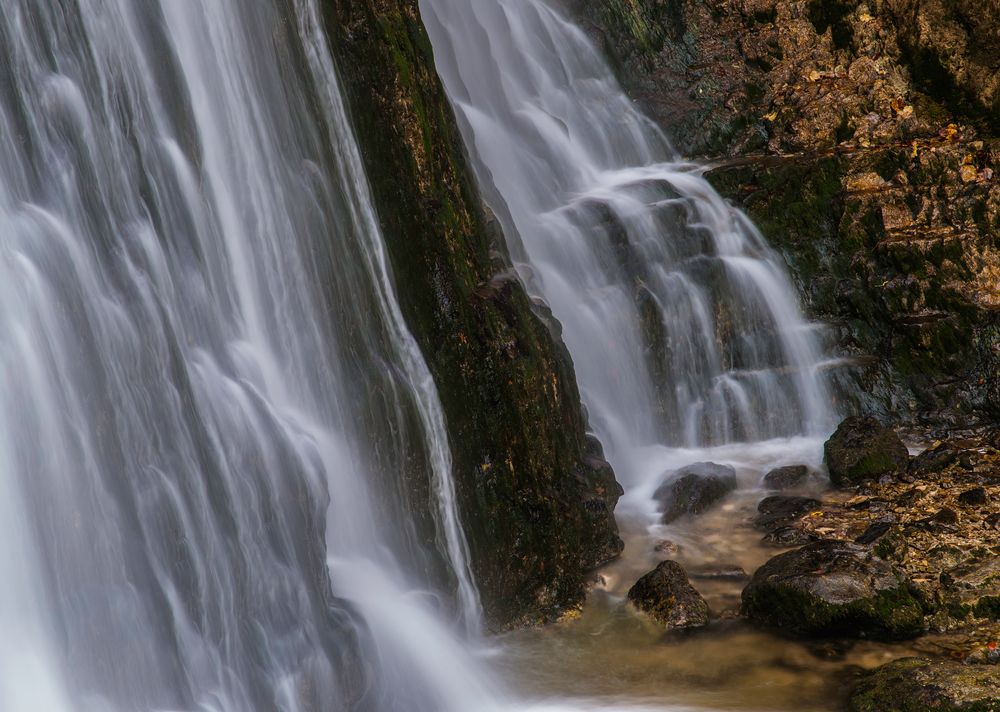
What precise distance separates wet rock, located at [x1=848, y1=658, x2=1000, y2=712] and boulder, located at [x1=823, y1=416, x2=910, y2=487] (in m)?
3.33

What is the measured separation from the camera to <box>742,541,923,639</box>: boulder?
23.5 feet

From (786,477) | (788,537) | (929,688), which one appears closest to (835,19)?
(786,477)

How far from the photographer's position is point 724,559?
872cm

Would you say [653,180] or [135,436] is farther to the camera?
[653,180]

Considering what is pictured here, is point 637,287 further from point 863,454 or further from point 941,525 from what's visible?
point 941,525

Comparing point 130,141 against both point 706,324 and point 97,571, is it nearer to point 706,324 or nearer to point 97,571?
point 97,571

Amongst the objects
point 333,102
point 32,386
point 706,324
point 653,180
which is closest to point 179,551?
point 32,386

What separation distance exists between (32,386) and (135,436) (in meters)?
0.65

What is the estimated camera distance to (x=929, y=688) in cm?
609

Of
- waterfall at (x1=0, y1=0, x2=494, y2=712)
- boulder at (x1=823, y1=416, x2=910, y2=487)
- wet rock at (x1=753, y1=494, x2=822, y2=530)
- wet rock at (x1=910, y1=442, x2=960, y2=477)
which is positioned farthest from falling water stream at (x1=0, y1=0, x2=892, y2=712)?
wet rock at (x1=910, y1=442, x2=960, y2=477)

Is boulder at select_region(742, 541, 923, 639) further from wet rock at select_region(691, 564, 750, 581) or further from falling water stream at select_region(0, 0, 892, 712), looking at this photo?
wet rock at select_region(691, 564, 750, 581)

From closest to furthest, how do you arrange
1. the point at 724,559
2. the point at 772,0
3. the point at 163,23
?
the point at 163,23 < the point at 724,559 < the point at 772,0

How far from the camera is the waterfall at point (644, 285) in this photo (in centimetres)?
1131

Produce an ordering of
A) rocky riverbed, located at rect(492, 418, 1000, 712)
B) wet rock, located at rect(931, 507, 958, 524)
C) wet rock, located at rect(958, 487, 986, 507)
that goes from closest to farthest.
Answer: rocky riverbed, located at rect(492, 418, 1000, 712) → wet rock, located at rect(931, 507, 958, 524) → wet rock, located at rect(958, 487, 986, 507)
